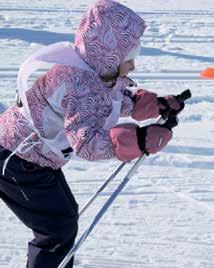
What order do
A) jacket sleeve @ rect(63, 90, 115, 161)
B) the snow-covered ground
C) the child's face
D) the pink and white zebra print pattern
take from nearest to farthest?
jacket sleeve @ rect(63, 90, 115, 161)
the pink and white zebra print pattern
the child's face
the snow-covered ground

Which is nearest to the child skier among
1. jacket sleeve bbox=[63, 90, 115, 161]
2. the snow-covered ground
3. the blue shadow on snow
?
jacket sleeve bbox=[63, 90, 115, 161]

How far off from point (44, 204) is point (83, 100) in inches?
19.8

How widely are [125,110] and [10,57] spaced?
569 centimetres

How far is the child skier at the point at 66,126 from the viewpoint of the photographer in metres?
2.42

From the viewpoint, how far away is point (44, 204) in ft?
8.96

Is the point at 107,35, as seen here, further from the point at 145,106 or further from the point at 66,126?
the point at 145,106

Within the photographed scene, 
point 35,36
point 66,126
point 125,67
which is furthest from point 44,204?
point 35,36

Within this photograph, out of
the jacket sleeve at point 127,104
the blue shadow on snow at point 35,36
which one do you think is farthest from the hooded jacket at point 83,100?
the blue shadow on snow at point 35,36

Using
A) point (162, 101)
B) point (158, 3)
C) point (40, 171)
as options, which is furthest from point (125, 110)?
point (158, 3)

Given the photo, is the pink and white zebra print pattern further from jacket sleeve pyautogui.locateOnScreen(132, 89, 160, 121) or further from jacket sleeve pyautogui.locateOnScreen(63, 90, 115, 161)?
jacket sleeve pyautogui.locateOnScreen(132, 89, 160, 121)

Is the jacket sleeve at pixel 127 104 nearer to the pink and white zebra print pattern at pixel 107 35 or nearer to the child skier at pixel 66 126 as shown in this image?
the child skier at pixel 66 126

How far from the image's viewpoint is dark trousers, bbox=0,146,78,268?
8.95 feet

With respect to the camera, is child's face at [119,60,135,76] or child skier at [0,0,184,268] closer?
child skier at [0,0,184,268]

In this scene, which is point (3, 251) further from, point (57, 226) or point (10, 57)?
point (10, 57)
